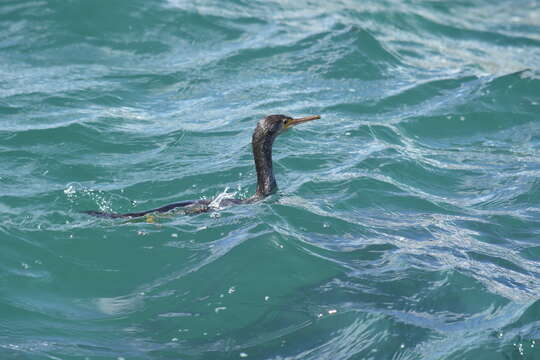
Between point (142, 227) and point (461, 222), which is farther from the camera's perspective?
point (461, 222)

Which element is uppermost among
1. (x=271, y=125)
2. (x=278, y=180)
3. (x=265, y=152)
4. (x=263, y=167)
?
(x=271, y=125)

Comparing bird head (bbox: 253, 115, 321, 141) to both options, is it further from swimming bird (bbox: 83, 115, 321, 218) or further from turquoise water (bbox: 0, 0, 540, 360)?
turquoise water (bbox: 0, 0, 540, 360)

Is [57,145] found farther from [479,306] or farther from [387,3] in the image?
[387,3]

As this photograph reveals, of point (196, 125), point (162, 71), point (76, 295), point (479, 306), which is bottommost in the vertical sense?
point (479, 306)

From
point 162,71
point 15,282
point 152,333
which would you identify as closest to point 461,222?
point 152,333

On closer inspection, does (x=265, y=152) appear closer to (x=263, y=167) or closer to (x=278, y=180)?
(x=263, y=167)

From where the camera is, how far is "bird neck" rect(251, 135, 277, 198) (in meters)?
8.66

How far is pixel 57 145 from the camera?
1027 cm

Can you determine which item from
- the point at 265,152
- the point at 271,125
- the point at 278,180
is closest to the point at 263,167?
the point at 265,152

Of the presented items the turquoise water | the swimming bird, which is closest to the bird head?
the swimming bird

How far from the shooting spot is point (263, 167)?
8.67m

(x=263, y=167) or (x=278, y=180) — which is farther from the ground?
(x=263, y=167)

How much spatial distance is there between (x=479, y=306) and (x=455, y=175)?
361cm

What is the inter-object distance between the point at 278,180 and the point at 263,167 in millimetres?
963
